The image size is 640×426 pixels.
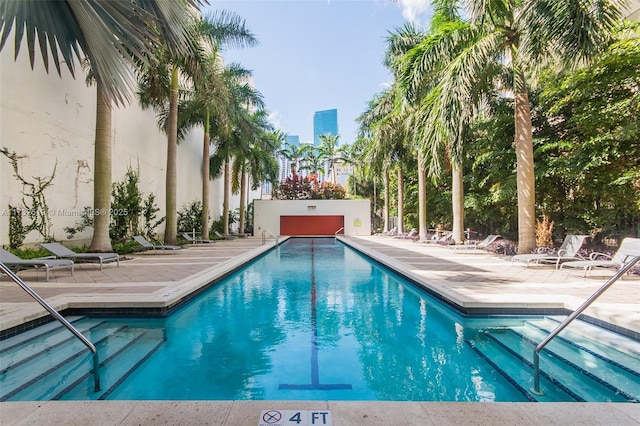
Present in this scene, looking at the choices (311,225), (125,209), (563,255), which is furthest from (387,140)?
(125,209)

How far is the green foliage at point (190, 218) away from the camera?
22.1 m

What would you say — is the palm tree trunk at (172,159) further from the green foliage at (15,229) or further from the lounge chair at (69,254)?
the lounge chair at (69,254)

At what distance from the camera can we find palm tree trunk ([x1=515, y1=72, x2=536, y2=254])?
10.1 meters

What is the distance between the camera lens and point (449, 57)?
11188 mm

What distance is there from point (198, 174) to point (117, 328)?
22141mm

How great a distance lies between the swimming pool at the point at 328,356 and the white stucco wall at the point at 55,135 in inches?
301

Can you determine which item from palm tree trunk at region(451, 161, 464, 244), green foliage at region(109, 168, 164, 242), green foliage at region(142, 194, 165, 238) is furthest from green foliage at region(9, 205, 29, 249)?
palm tree trunk at region(451, 161, 464, 244)

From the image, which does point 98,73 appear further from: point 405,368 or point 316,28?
point 316,28

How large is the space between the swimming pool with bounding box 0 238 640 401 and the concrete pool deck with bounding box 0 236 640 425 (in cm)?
46

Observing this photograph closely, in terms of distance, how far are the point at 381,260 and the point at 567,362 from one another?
7.73 metres

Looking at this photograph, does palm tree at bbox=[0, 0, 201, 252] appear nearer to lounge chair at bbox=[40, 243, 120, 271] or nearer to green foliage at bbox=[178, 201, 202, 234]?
lounge chair at bbox=[40, 243, 120, 271]

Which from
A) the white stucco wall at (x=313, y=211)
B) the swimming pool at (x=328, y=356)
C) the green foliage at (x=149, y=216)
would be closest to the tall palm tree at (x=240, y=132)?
the green foliage at (x=149, y=216)

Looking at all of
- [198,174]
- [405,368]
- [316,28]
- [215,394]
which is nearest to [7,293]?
[215,394]

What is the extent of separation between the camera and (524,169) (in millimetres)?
10023
